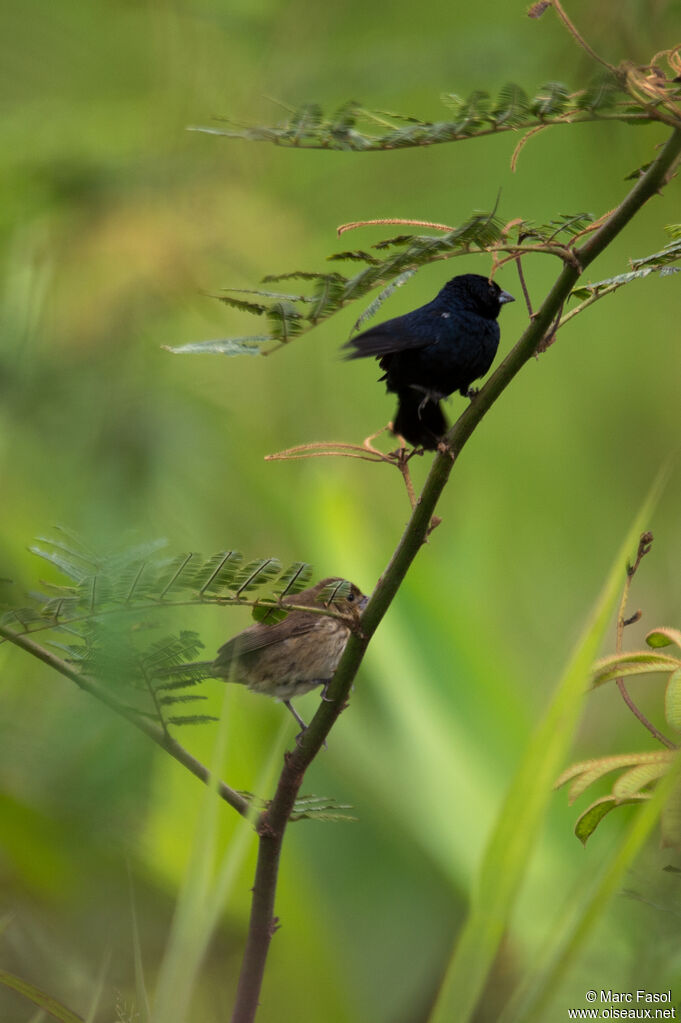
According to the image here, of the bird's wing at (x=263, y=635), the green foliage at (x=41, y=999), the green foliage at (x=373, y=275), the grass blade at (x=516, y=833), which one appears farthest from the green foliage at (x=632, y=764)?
the bird's wing at (x=263, y=635)

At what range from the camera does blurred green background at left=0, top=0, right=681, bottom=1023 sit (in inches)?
47.4

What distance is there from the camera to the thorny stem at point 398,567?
67 cm

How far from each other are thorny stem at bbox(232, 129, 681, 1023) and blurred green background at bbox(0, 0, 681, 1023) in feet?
0.49

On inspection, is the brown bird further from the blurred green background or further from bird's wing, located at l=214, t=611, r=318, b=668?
the blurred green background

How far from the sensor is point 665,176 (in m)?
0.66

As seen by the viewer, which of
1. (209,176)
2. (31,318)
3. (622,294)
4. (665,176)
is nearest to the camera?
(665,176)

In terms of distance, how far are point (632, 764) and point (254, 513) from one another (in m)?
1.57

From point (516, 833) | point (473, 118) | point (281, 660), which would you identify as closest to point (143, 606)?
point (516, 833)

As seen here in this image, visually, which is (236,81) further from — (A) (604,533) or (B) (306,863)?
(A) (604,533)

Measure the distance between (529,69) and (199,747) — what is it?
3.84 ft

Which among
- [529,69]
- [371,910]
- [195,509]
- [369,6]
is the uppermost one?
[369,6]

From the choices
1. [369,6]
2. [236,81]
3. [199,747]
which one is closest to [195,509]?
[199,747]

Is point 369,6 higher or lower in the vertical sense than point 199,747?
higher

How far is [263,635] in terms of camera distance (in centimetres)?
170
